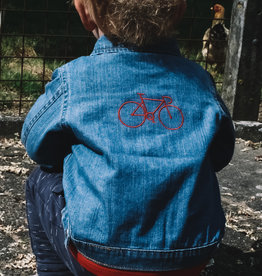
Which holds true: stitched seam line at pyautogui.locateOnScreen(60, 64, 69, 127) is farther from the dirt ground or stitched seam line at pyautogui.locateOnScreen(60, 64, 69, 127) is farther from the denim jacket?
the dirt ground

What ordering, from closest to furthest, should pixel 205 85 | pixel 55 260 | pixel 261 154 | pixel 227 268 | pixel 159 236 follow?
pixel 159 236
pixel 205 85
pixel 55 260
pixel 227 268
pixel 261 154

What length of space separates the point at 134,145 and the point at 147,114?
10 centimetres

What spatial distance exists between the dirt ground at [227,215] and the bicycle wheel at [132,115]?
108 cm

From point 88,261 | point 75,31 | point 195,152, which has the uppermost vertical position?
point 75,31

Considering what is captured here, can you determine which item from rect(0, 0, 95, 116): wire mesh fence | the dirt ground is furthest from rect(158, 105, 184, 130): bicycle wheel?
rect(0, 0, 95, 116): wire mesh fence

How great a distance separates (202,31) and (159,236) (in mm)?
6857

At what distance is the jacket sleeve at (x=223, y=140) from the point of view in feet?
5.63

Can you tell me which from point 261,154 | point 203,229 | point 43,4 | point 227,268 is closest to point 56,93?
point 203,229

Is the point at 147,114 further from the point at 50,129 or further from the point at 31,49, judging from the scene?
the point at 31,49

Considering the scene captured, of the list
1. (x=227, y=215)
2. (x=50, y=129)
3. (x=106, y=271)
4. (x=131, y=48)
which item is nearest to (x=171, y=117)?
(x=131, y=48)

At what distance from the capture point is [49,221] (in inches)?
70.2

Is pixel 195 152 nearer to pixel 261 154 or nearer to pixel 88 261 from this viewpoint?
pixel 88 261

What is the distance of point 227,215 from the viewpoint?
3033 millimetres

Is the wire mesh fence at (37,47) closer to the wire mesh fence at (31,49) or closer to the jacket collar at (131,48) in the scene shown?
the wire mesh fence at (31,49)
